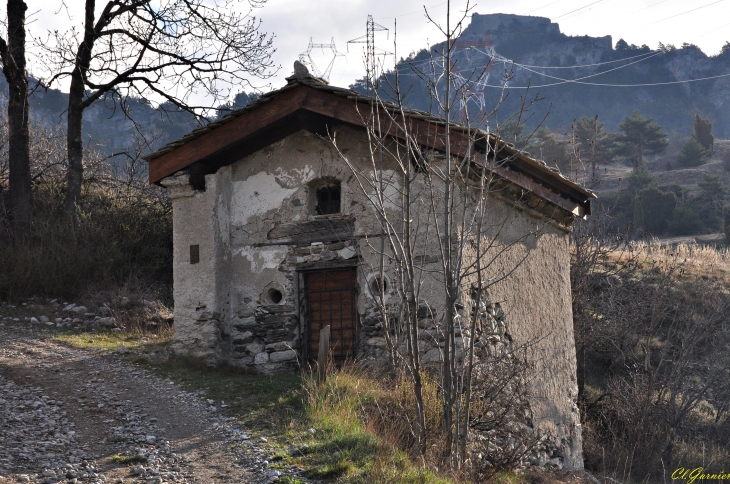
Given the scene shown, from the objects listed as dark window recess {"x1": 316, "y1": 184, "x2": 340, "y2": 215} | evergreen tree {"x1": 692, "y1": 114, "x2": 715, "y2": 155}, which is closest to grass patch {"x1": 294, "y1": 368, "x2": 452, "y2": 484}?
dark window recess {"x1": 316, "y1": 184, "x2": 340, "y2": 215}

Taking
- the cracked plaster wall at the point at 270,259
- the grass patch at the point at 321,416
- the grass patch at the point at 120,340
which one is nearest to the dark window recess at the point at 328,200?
the cracked plaster wall at the point at 270,259

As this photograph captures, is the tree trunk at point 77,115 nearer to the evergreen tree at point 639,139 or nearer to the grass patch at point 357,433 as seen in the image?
the grass patch at point 357,433

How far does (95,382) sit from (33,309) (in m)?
4.73

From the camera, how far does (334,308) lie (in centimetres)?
858

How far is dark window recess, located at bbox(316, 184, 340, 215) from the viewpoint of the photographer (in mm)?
8703

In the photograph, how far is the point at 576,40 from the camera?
91125mm

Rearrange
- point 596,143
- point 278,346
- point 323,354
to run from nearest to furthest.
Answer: point 323,354 → point 278,346 → point 596,143

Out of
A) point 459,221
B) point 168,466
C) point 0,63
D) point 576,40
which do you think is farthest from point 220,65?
point 576,40

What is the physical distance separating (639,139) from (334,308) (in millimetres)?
38561

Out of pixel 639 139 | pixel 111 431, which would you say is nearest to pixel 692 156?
pixel 639 139

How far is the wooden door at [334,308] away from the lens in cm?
845

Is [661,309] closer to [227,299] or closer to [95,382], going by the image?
[227,299]

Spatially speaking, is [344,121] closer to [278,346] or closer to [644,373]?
[278,346]

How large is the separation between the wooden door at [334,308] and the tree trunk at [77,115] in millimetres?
7105
